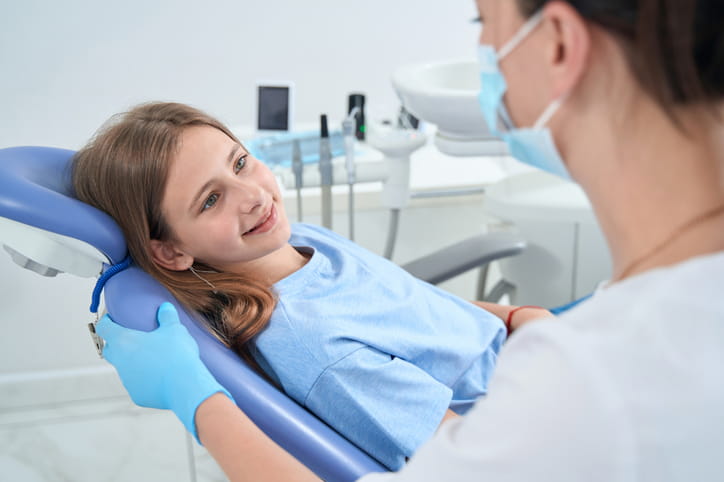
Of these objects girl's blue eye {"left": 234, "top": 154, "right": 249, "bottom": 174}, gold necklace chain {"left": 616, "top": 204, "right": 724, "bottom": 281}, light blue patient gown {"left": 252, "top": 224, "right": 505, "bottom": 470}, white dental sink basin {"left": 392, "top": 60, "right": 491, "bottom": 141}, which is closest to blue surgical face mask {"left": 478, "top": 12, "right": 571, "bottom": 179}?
gold necklace chain {"left": 616, "top": 204, "right": 724, "bottom": 281}

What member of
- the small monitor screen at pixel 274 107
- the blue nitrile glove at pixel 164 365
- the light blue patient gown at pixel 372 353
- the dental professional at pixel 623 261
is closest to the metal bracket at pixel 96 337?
the blue nitrile glove at pixel 164 365

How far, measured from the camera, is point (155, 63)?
2107mm

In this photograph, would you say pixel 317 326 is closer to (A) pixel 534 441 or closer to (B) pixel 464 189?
(A) pixel 534 441

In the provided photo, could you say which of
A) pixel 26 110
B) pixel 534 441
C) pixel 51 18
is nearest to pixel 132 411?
pixel 26 110

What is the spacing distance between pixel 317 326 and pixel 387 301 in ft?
0.59

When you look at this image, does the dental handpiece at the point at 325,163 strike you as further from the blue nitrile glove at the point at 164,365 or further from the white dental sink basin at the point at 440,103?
the blue nitrile glove at the point at 164,365

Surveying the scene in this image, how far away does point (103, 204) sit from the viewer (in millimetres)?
1106

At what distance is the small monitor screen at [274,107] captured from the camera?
6.66ft

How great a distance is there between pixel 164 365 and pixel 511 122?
0.58 m

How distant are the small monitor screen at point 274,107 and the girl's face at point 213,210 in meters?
0.89

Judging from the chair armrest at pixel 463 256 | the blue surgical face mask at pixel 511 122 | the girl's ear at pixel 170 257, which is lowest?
the chair armrest at pixel 463 256

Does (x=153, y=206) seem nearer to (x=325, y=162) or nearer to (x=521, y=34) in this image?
(x=325, y=162)

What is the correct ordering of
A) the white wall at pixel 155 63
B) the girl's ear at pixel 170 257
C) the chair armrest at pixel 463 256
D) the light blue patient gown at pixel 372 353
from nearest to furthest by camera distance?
the light blue patient gown at pixel 372 353, the girl's ear at pixel 170 257, the chair armrest at pixel 463 256, the white wall at pixel 155 63

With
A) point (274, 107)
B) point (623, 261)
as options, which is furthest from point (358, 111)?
point (623, 261)
